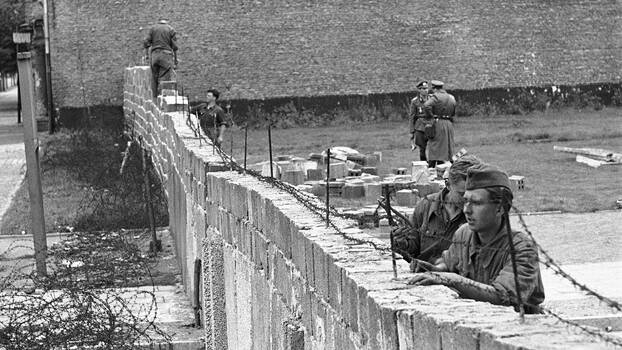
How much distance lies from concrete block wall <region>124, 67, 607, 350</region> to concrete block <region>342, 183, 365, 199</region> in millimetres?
10244

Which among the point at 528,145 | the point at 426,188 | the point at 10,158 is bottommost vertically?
the point at 10,158

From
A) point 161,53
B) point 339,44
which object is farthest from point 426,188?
point 339,44

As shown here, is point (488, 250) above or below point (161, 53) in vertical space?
below

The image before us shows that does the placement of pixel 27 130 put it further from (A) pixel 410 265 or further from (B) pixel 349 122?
(B) pixel 349 122

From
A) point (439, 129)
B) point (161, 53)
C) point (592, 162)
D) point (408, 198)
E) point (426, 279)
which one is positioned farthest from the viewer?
point (592, 162)

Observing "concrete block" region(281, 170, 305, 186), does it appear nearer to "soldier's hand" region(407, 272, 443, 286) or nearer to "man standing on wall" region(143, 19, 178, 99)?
"man standing on wall" region(143, 19, 178, 99)

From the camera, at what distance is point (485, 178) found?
6691 mm

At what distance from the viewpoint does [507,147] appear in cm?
3659

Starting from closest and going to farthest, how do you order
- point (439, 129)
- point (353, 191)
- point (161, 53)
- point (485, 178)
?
point (485, 178)
point (353, 191)
point (439, 129)
point (161, 53)

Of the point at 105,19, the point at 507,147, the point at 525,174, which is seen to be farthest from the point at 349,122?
the point at 525,174

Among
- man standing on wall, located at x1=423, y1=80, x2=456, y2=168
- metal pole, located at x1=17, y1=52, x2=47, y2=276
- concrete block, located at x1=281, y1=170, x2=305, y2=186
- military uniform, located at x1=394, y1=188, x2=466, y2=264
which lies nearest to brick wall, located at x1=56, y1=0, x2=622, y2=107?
concrete block, located at x1=281, y1=170, x2=305, y2=186

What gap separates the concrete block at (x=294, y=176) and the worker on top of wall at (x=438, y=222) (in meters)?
17.7

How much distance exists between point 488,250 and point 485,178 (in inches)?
13.2

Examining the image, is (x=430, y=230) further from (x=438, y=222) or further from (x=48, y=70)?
(x=48, y=70)
